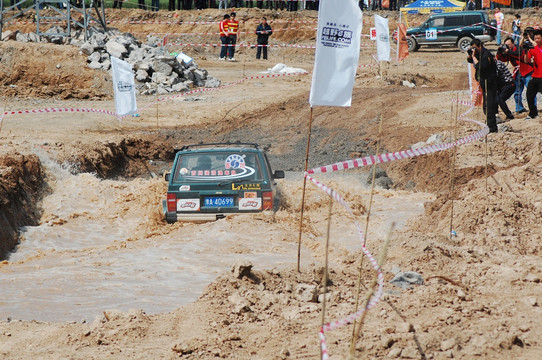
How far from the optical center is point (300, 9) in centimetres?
4591

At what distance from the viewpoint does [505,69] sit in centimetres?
1562

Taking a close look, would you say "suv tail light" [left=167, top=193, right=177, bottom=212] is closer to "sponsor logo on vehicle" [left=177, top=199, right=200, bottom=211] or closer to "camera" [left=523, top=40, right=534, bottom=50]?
"sponsor logo on vehicle" [left=177, top=199, right=200, bottom=211]

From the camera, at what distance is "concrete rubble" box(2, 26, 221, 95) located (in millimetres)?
27312

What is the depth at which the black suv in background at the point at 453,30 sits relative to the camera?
36500 mm

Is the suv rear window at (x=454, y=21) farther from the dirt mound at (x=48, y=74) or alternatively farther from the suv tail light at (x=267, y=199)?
the suv tail light at (x=267, y=199)

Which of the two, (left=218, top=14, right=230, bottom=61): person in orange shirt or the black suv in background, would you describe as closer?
(left=218, top=14, right=230, bottom=61): person in orange shirt

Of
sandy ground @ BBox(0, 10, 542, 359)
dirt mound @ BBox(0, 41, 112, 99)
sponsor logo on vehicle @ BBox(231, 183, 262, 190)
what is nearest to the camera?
sandy ground @ BBox(0, 10, 542, 359)

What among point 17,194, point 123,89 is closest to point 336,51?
point 17,194

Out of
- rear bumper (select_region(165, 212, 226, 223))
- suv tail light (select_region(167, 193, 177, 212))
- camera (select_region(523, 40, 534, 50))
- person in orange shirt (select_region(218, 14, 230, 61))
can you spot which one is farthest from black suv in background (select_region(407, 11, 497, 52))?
suv tail light (select_region(167, 193, 177, 212))

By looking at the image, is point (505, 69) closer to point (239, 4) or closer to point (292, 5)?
point (292, 5)

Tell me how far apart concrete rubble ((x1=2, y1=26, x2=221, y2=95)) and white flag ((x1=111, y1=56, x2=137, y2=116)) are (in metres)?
8.42

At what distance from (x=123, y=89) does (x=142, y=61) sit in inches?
407

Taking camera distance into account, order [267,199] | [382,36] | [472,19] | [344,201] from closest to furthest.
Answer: [267,199], [344,201], [382,36], [472,19]

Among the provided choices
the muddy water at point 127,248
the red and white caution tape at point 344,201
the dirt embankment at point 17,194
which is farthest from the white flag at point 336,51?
the dirt embankment at point 17,194
